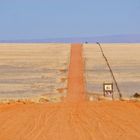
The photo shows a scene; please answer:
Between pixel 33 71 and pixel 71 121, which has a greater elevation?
pixel 33 71

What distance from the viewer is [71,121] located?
61.6 feet

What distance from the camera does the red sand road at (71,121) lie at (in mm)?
15707

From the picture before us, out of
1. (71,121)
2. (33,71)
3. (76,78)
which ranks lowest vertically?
(71,121)

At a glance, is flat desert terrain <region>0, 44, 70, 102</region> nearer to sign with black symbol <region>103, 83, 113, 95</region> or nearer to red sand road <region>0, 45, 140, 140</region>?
sign with black symbol <region>103, 83, 113, 95</region>

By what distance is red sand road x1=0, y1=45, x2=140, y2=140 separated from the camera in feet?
51.5

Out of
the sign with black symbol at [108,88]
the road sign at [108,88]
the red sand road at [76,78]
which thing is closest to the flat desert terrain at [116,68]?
the red sand road at [76,78]

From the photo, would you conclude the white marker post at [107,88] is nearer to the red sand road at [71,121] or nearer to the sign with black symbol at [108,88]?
the sign with black symbol at [108,88]

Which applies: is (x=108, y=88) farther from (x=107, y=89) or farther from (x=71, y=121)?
(x=71, y=121)

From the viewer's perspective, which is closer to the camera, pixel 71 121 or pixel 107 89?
pixel 71 121

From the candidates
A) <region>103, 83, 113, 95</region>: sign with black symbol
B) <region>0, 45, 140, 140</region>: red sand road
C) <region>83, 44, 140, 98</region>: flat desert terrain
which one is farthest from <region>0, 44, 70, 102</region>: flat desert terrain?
<region>0, 45, 140, 140</region>: red sand road

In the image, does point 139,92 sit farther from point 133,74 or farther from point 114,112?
point 114,112

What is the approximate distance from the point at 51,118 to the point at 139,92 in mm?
11626

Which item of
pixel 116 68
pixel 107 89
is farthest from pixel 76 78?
pixel 107 89

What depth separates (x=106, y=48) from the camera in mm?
51656
